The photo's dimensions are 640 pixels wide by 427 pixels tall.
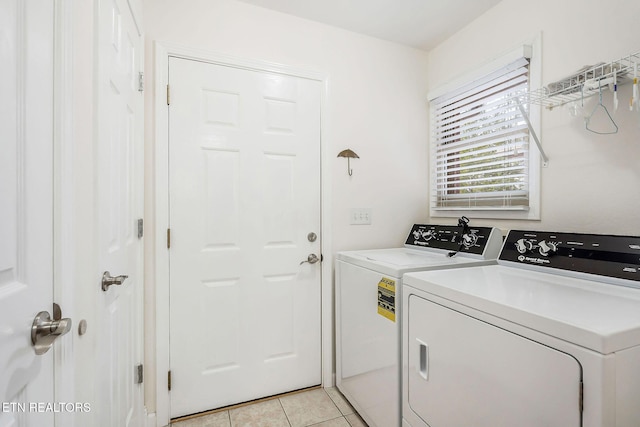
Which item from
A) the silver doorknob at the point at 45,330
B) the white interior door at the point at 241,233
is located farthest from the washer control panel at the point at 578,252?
the silver doorknob at the point at 45,330

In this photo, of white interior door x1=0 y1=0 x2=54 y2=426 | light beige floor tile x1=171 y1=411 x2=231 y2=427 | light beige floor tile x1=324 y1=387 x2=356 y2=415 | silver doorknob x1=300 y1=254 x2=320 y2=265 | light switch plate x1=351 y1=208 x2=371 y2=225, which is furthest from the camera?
light switch plate x1=351 y1=208 x2=371 y2=225

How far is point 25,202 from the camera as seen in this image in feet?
2.08

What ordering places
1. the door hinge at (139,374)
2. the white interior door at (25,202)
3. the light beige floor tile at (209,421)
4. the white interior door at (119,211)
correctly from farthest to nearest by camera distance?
1. the light beige floor tile at (209,421)
2. the door hinge at (139,374)
3. the white interior door at (119,211)
4. the white interior door at (25,202)

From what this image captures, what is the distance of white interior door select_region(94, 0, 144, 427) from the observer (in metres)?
1.01

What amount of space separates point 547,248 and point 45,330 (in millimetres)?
1806

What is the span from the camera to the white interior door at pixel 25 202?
1.85ft

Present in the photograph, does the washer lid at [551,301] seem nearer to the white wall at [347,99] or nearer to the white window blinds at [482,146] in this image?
the white window blinds at [482,146]

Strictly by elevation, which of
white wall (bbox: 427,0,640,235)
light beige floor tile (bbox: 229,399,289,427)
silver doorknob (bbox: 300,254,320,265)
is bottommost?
light beige floor tile (bbox: 229,399,289,427)

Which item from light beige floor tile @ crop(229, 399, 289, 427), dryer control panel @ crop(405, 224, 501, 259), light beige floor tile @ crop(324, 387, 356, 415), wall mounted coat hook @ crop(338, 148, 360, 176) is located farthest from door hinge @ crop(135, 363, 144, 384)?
dryer control panel @ crop(405, 224, 501, 259)

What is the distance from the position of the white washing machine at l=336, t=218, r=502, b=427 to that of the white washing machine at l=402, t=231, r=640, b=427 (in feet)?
0.34

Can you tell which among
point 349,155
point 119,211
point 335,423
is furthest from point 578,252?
point 119,211

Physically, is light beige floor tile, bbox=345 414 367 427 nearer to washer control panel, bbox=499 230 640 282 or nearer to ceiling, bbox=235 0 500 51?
washer control panel, bbox=499 230 640 282

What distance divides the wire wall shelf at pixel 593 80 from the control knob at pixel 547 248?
0.66 meters

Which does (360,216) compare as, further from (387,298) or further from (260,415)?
(260,415)
